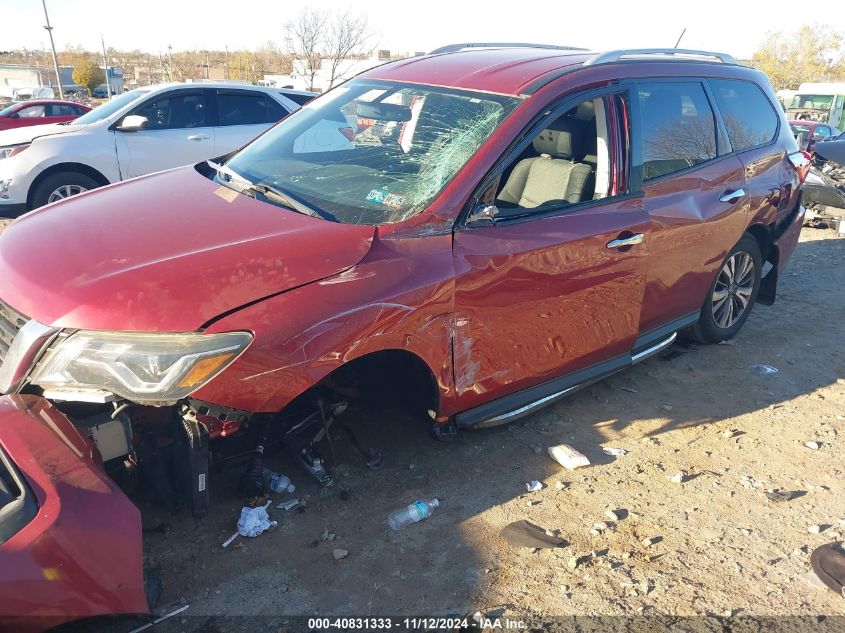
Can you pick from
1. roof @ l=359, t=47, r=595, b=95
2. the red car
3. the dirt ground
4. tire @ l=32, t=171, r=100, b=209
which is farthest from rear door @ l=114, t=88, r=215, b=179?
the red car

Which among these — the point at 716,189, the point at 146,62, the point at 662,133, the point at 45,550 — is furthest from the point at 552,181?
the point at 146,62

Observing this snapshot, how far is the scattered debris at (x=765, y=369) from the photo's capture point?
4797 mm

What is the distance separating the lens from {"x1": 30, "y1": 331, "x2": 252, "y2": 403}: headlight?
2314mm

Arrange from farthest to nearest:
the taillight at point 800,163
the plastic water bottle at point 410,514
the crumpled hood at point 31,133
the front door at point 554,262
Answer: the crumpled hood at point 31,133 < the taillight at point 800,163 < the front door at point 554,262 < the plastic water bottle at point 410,514

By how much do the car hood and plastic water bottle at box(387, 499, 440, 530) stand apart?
115 centimetres

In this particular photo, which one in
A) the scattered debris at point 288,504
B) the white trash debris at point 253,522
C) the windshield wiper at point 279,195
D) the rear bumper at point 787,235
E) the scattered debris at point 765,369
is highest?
the windshield wiper at point 279,195

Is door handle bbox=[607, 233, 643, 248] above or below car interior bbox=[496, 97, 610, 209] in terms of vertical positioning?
below

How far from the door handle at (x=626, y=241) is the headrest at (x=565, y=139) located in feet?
1.86

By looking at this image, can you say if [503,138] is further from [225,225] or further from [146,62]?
[146,62]

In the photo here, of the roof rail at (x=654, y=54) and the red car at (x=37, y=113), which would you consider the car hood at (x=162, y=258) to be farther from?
the red car at (x=37, y=113)

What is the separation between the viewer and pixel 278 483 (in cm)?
308

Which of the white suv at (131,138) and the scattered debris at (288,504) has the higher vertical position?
the white suv at (131,138)

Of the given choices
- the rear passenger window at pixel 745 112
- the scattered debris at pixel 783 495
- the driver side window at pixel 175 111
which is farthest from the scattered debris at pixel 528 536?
the driver side window at pixel 175 111

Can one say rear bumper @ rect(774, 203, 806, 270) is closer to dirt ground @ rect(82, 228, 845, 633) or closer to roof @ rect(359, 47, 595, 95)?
dirt ground @ rect(82, 228, 845, 633)
